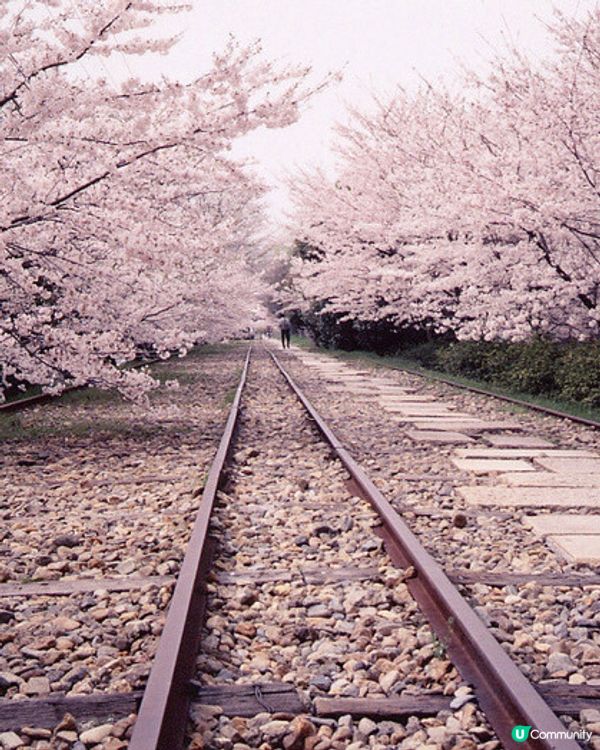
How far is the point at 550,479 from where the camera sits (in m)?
7.48

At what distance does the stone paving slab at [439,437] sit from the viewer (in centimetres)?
991

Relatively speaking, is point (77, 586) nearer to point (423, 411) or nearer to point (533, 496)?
point (533, 496)

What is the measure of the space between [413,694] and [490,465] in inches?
204

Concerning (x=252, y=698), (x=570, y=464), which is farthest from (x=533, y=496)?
(x=252, y=698)

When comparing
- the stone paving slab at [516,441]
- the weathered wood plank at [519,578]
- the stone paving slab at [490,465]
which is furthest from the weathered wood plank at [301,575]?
the stone paving slab at [516,441]

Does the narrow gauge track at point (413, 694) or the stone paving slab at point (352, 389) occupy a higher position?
the narrow gauge track at point (413, 694)

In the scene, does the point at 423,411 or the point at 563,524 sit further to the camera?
the point at 423,411

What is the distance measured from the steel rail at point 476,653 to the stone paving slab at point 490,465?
274cm

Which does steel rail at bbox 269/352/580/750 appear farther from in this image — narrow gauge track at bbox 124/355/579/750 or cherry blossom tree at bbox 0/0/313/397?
cherry blossom tree at bbox 0/0/313/397

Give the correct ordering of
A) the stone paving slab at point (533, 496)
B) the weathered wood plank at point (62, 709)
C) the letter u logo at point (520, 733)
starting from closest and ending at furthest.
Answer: the letter u logo at point (520, 733) → the weathered wood plank at point (62, 709) → the stone paving slab at point (533, 496)

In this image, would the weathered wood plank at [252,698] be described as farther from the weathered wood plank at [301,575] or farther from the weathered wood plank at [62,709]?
the weathered wood plank at [301,575]

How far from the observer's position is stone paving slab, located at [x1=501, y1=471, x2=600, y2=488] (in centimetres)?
726

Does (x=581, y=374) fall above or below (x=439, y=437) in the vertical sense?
above

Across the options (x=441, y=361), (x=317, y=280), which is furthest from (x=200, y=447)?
(x=317, y=280)
